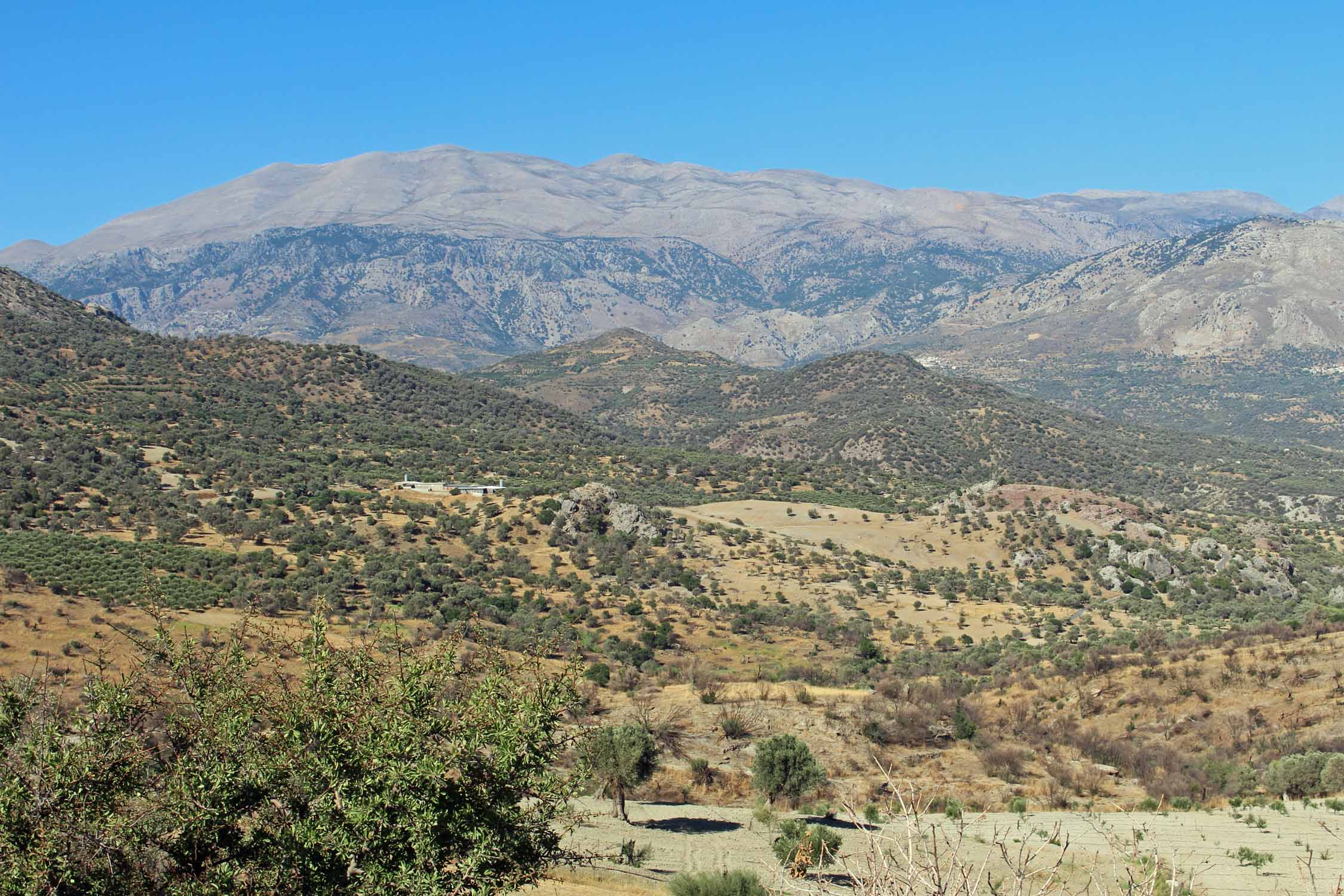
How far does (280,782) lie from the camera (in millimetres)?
11453

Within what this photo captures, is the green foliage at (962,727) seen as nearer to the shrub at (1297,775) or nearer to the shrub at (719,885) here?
the shrub at (1297,775)

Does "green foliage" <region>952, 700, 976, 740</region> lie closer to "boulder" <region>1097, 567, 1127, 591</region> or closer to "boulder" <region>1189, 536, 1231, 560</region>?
"boulder" <region>1097, 567, 1127, 591</region>

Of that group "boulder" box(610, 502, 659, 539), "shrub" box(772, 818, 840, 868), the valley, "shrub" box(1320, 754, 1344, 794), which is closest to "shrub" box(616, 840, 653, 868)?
the valley

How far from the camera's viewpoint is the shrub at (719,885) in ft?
53.4

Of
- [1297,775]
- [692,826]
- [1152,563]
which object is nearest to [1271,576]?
[1152,563]

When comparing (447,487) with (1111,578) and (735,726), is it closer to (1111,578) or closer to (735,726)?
(1111,578)

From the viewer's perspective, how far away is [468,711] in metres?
12.4

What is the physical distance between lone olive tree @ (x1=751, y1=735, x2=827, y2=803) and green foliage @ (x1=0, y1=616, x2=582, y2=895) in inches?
590

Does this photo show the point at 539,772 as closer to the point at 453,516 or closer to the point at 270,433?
the point at 453,516

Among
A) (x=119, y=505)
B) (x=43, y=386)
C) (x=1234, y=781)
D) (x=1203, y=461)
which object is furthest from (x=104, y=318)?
(x=1203, y=461)

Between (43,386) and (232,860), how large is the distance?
90.6 meters

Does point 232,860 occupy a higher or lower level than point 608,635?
higher

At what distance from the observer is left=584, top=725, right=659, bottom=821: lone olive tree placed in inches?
986

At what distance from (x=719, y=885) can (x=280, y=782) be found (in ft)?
26.0
